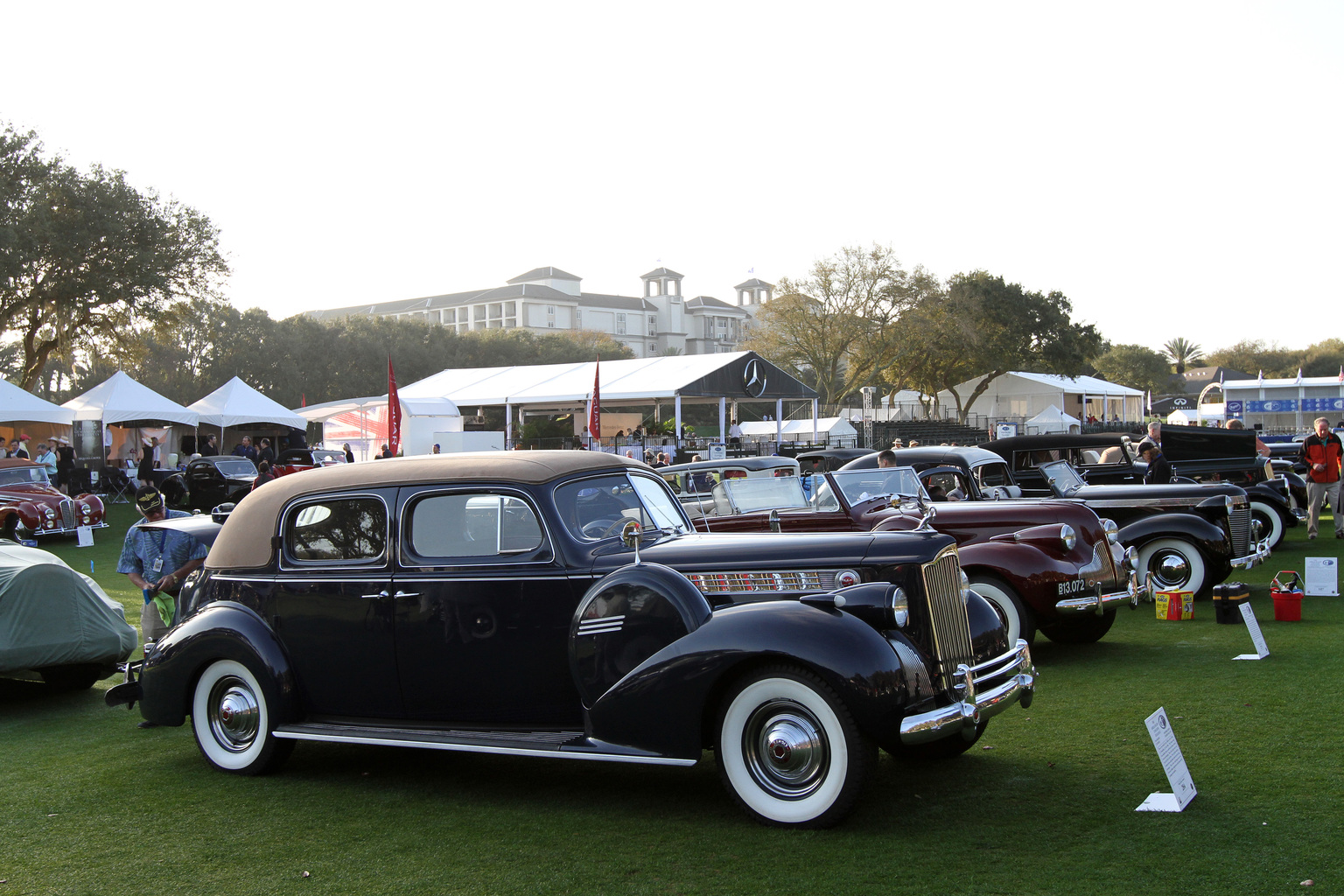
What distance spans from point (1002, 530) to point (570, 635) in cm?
515

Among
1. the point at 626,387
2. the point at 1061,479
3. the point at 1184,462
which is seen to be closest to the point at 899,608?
the point at 1061,479

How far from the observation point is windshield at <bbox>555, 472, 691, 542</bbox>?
203 inches

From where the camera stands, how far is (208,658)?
18.6 ft

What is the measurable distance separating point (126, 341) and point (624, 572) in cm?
3381

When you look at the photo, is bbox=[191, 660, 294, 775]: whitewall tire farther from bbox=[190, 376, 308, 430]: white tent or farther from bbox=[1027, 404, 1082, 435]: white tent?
bbox=[1027, 404, 1082, 435]: white tent

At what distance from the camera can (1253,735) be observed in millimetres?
5520

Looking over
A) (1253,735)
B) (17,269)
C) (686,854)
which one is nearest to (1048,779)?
(1253,735)

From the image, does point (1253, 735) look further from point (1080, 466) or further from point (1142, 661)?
point (1080, 466)

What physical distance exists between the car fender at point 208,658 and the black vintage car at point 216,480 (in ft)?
56.2

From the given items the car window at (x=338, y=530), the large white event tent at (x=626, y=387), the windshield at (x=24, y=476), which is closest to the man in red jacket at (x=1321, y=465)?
the car window at (x=338, y=530)

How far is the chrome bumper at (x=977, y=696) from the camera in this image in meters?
4.23

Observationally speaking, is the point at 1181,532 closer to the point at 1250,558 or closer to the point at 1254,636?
the point at 1250,558

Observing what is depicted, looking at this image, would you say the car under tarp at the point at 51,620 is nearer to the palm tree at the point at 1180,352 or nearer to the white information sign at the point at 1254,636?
the white information sign at the point at 1254,636

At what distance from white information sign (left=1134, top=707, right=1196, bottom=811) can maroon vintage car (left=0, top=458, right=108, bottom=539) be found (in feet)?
60.7
